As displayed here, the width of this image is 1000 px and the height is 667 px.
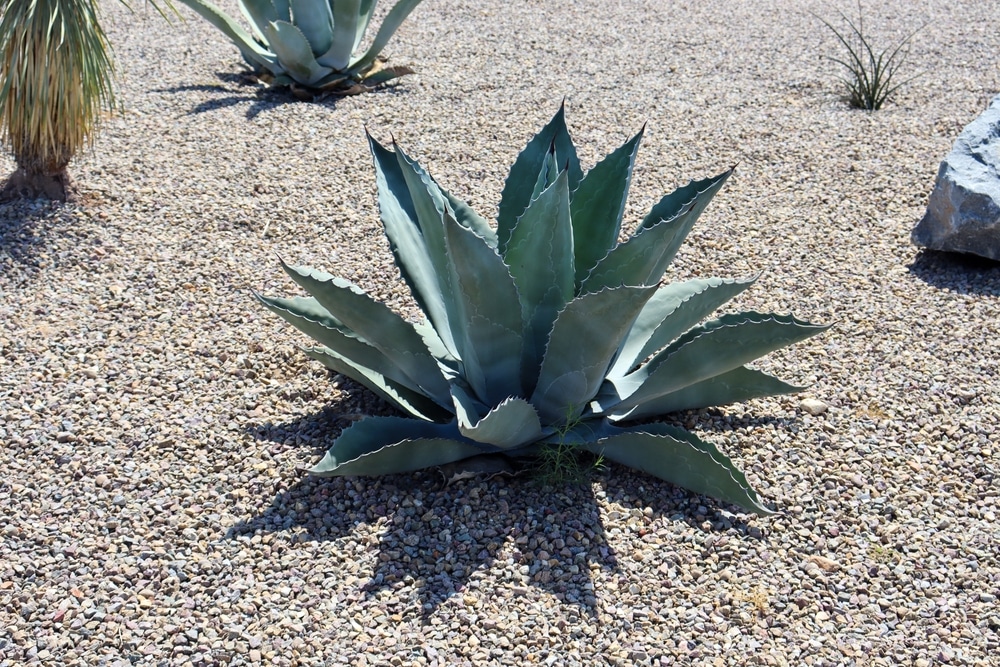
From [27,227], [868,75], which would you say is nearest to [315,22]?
Result: [27,227]

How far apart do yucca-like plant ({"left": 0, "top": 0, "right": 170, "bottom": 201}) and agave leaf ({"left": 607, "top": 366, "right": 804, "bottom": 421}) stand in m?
2.70

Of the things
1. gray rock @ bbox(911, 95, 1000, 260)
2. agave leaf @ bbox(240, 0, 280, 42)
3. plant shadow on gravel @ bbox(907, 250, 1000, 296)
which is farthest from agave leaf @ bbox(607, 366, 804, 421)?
agave leaf @ bbox(240, 0, 280, 42)

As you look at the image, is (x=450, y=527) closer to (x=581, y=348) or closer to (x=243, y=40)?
(x=581, y=348)

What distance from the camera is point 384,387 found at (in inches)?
115

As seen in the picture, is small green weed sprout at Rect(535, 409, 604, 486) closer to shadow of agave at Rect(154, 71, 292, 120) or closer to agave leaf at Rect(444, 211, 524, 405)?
agave leaf at Rect(444, 211, 524, 405)

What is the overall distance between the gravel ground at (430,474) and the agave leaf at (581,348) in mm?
263

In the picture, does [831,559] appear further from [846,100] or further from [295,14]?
[295,14]

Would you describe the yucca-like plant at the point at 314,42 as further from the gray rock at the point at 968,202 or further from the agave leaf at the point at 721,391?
the agave leaf at the point at 721,391

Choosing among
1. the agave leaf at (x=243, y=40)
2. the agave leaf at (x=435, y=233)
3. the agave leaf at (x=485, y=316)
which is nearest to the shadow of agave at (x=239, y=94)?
the agave leaf at (x=243, y=40)

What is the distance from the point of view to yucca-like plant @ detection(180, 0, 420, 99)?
581cm

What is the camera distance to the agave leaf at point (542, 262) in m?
2.56

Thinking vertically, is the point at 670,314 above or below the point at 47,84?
above

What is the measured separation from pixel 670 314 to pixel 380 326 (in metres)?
0.80

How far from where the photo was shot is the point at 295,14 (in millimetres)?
6000
